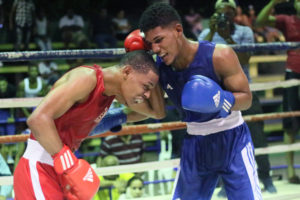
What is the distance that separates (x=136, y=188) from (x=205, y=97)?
2375 millimetres

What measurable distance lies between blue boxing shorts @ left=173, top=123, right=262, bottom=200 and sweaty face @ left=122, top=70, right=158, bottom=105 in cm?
44

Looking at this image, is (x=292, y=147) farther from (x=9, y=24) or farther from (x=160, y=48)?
(x=9, y=24)

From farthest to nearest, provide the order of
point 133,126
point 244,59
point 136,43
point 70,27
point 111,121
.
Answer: point 70,27, point 244,59, point 133,126, point 111,121, point 136,43

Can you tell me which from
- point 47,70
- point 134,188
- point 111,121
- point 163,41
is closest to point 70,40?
point 47,70

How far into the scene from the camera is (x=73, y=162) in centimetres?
217

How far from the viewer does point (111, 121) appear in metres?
2.80

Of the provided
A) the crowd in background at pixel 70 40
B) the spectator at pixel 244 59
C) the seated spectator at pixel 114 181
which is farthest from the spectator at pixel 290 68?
the seated spectator at pixel 114 181

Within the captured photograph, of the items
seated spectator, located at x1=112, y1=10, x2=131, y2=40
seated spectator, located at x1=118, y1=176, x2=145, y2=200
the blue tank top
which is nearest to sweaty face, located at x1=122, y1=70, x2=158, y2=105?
the blue tank top

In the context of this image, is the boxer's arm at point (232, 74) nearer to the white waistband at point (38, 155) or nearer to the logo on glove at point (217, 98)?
the logo on glove at point (217, 98)

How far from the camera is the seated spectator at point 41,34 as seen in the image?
9031 mm

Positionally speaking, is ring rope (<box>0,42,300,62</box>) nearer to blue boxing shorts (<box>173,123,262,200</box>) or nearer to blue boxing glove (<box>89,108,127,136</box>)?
blue boxing glove (<box>89,108,127,136</box>)

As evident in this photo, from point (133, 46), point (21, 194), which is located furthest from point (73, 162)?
point (133, 46)

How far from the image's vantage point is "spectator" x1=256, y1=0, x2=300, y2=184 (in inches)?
173

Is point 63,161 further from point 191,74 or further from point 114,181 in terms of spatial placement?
point 114,181
